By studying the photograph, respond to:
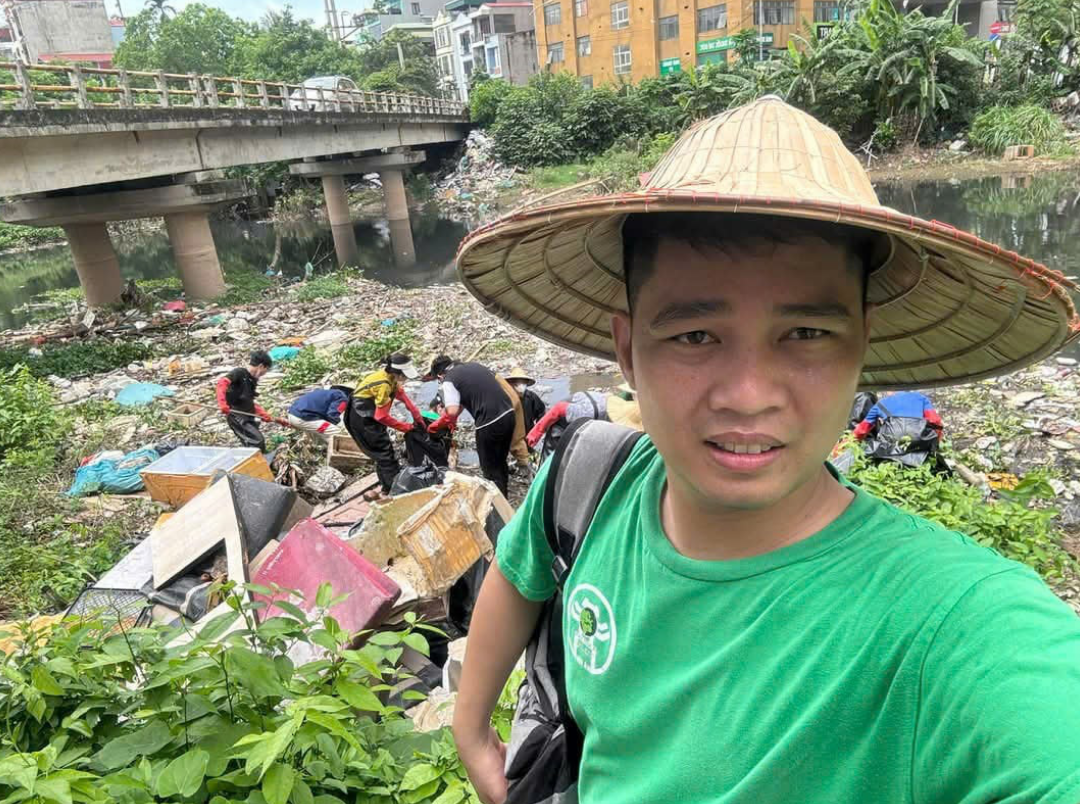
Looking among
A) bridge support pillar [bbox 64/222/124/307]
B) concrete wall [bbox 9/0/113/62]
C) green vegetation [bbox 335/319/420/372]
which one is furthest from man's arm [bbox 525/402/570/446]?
concrete wall [bbox 9/0/113/62]

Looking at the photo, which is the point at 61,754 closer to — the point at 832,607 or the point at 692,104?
the point at 832,607

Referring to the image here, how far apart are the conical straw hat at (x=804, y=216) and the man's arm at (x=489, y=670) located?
0.60 meters

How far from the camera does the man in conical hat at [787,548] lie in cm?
69

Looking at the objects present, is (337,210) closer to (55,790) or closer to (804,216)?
(55,790)

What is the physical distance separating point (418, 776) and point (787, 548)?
3.63ft

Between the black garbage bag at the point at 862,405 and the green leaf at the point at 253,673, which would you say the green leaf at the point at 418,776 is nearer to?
the green leaf at the point at 253,673

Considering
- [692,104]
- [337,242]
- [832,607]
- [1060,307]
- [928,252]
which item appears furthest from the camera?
[692,104]

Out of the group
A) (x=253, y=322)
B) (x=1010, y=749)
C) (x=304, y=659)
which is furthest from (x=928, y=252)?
(x=253, y=322)

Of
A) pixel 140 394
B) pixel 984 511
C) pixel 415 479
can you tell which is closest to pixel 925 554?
pixel 984 511

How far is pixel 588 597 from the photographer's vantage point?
1132 millimetres

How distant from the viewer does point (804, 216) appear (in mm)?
786

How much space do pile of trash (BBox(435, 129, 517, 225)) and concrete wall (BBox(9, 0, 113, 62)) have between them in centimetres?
3949

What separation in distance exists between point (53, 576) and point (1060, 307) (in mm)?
5367

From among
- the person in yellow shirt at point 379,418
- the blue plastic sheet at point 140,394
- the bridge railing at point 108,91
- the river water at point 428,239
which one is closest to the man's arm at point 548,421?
the person in yellow shirt at point 379,418
